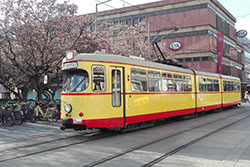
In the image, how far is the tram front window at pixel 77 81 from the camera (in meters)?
9.05

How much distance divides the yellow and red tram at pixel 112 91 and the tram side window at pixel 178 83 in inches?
21.1

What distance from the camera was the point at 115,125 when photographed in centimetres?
946

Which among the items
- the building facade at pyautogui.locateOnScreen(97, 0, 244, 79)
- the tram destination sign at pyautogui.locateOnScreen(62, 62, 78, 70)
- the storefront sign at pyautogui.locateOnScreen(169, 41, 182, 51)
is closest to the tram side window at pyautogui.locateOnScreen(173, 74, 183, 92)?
the tram destination sign at pyautogui.locateOnScreen(62, 62, 78, 70)

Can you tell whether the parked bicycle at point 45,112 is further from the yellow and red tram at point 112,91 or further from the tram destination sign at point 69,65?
the tram destination sign at point 69,65

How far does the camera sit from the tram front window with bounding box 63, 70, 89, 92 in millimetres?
9047

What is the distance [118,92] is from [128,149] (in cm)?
266

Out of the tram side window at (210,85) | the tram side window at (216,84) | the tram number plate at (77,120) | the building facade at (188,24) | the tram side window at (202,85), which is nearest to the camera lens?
the tram number plate at (77,120)

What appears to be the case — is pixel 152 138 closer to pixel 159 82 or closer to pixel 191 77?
pixel 159 82

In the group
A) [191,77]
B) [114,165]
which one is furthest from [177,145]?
[191,77]

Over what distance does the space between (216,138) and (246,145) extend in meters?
1.32

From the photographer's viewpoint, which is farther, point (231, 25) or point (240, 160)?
point (231, 25)

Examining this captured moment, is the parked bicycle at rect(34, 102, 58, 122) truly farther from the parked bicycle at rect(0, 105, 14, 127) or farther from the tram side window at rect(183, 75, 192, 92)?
the tram side window at rect(183, 75, 192, 92)

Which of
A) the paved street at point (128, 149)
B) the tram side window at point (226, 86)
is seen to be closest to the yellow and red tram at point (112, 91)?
the paved street at point (128, 149)

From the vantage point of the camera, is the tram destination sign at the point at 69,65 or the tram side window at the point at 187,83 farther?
the tram side window at the point at 187,83
